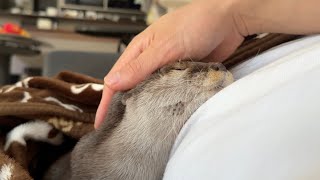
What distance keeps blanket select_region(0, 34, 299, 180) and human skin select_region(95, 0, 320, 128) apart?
0.04 m

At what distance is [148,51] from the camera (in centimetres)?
59

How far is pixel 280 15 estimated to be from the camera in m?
0.59

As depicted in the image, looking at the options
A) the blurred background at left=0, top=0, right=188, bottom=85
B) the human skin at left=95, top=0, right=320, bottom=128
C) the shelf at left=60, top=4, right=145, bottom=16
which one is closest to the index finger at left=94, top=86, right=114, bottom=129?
the human skin at left=95, top=0, right=320, bottom=128

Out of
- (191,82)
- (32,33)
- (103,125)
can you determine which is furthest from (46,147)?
(32,33)

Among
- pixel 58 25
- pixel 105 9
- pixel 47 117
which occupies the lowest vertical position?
pixel 58 25

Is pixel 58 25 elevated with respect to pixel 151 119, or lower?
lower

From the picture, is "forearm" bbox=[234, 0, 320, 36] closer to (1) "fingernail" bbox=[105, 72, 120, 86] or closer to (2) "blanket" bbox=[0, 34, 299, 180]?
(2) "blanket" bbox=[0, 34, 299, 180]

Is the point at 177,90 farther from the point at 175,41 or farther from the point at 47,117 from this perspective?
the point at 47,117

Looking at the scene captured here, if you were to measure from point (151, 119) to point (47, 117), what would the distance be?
0.89 feet

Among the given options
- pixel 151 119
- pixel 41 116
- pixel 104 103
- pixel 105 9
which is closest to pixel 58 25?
pixel 105 9

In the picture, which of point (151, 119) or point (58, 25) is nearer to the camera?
point (151, 119)

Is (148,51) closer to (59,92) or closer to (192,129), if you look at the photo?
(192,129)

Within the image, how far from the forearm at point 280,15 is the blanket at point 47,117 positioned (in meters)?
0.03

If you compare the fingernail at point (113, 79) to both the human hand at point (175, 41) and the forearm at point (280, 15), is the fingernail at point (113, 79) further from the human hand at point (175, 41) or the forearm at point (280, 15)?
the forearm at point (280, 15)
